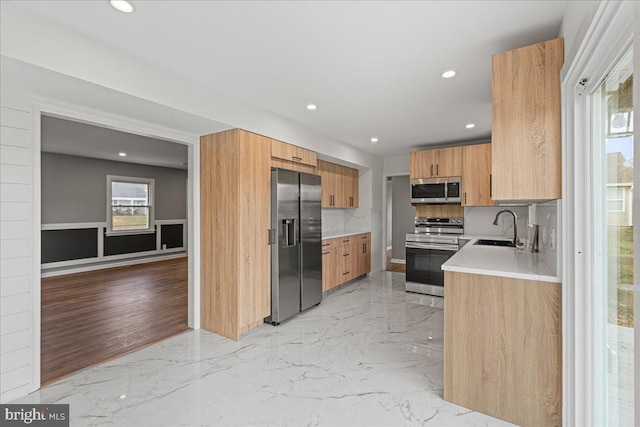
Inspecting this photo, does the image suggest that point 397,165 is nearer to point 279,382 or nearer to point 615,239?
point 279,382

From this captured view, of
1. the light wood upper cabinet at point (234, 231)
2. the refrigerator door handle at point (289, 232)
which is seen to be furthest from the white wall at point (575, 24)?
the refrigerator door handle at point (289, 232)

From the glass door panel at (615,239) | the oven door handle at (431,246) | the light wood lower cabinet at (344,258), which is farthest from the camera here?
the light wood lower cabinet at (344,258)

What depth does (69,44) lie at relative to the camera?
1853 mm

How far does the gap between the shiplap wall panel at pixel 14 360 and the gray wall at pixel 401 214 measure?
22.3 feet

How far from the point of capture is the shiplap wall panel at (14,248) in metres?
2.03

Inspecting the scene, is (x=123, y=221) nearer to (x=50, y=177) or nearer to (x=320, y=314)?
(x=50, y=177)

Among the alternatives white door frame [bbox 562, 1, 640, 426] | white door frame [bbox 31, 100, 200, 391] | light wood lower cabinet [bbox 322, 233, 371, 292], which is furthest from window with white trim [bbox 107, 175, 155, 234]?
white door frame [bbox 562, 1, 640, 426]

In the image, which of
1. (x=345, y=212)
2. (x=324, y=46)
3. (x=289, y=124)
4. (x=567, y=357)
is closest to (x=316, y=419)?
(x=567, y=357)

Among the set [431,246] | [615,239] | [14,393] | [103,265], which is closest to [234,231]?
[14,393]

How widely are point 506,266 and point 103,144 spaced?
604cm

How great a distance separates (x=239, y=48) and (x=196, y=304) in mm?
2627

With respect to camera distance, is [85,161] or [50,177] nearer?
[50,177]

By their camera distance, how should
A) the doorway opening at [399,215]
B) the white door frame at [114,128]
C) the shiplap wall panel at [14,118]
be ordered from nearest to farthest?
1. the shiplap wall panel at [14,118]
2. the white door frame at [114,128]
3. the doorway opening at [399,215]

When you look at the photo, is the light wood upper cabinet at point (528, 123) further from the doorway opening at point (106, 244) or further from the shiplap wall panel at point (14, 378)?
the shiplap wall panel at point (14, 378)
